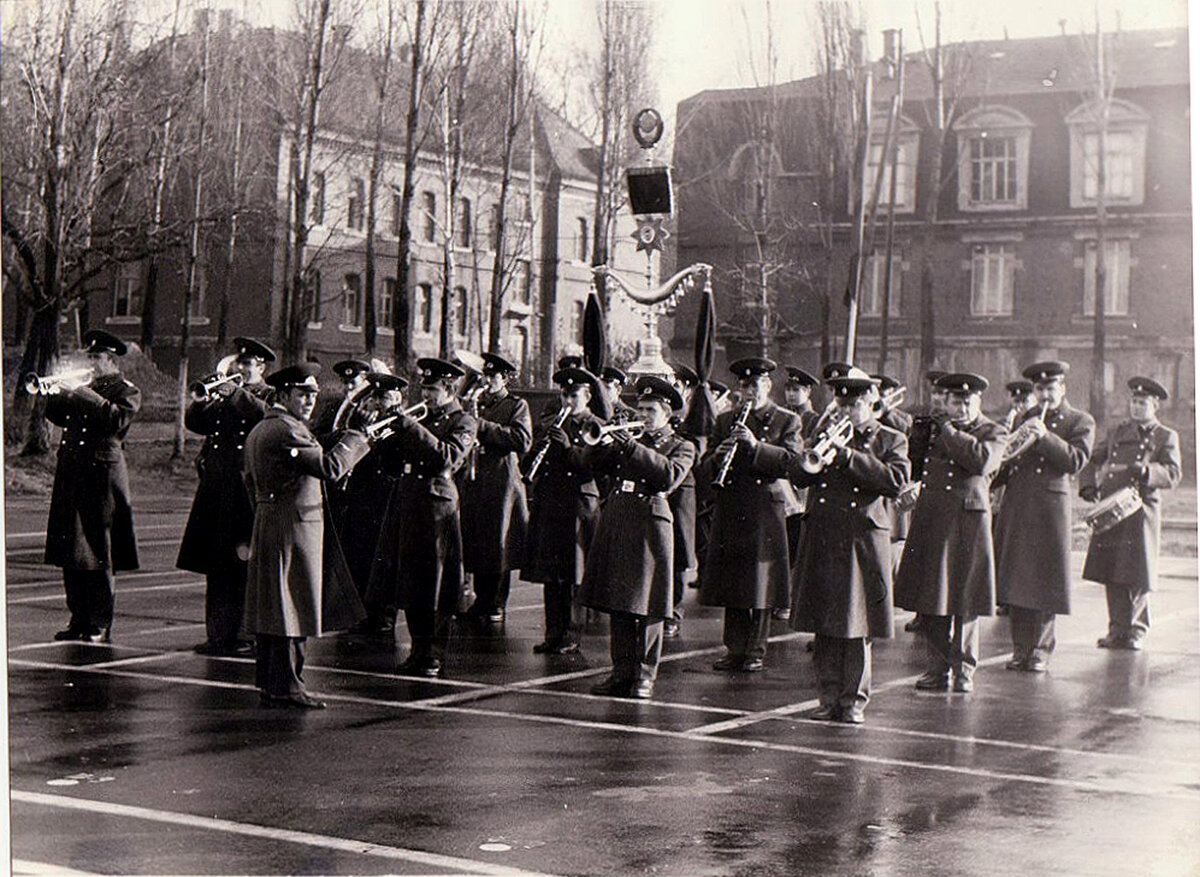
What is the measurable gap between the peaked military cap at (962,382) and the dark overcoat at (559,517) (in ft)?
7.83

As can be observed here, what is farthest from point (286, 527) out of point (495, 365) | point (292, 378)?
point (495, 365)

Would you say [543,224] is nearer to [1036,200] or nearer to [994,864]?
[1036,200]

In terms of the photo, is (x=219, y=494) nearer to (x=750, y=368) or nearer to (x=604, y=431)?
(x=604, y=431)

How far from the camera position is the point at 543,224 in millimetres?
9211

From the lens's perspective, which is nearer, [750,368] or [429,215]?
[750,368]

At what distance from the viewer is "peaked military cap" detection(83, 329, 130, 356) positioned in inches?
301

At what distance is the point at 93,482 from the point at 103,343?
31.3 inches

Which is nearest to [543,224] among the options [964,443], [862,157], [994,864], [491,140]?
[491,140]

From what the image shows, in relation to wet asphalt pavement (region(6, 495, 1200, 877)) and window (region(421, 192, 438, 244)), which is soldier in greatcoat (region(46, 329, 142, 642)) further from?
window (region(421, 192, 438, 244))

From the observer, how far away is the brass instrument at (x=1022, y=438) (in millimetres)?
7441

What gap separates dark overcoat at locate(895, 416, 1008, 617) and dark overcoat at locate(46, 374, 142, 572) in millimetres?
4060

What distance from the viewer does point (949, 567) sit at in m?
7.66

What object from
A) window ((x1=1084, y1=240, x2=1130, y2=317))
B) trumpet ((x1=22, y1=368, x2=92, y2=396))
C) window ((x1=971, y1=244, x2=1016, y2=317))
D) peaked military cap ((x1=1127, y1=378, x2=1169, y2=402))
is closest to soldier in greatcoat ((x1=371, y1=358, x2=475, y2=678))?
trumpet ((x1=22, y1=368, x2=92, y2=396))

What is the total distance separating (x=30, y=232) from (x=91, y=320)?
78 centimetres
